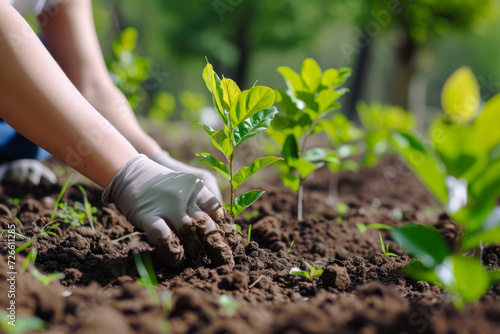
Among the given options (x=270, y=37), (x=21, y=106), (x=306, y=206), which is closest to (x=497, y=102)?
(x=21, y=106)

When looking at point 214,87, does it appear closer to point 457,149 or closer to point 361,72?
point 457,149

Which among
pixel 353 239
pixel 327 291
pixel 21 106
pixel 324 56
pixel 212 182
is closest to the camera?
pixel 327 291

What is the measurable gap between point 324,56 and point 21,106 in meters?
18.6

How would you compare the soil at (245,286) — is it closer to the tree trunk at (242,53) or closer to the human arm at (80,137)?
the human arm at (80,137)

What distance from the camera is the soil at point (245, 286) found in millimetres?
651

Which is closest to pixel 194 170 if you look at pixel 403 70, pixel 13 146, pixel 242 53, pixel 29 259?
pixel 29 259

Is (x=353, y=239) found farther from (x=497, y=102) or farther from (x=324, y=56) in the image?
(x=324, y=56)

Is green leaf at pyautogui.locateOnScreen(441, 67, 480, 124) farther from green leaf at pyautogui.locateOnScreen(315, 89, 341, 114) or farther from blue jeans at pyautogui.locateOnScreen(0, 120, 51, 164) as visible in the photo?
blue jeans at pyautogui.locateOnScreen(0, 120, 51, 164)

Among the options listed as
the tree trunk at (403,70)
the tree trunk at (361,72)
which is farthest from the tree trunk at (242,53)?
the tree trunk at (403,70)

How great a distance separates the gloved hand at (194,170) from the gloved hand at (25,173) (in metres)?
0.73

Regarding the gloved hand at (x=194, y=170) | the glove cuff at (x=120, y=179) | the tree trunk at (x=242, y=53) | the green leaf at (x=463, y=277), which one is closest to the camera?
the green leaf at (x=463, y=277)

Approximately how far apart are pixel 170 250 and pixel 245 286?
8.3 inches

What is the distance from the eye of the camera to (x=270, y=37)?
8836 millimetres

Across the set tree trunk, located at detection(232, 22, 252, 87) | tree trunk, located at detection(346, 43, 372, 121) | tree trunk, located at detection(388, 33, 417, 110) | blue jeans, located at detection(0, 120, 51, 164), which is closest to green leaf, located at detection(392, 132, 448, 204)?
blue jeans, located at detection(0, 120, 51, 164)
